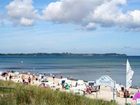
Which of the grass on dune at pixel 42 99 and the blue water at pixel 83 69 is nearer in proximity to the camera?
the grass on dune at pixel 42 99

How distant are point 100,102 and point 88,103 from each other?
0.68 m

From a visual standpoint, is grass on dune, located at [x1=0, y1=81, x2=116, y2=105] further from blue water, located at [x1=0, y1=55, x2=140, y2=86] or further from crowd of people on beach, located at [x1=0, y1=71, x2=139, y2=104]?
blue water, located at [x1=0, y1=55, x2=140, y2=86]

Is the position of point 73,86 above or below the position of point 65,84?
below

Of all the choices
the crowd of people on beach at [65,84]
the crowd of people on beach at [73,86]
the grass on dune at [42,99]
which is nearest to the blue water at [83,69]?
the crowd of people on beach at [65,84]

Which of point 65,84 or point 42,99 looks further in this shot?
point 65,84

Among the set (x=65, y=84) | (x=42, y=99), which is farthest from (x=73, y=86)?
(x=42, y=99)

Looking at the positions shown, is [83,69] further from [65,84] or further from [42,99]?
[42,99]

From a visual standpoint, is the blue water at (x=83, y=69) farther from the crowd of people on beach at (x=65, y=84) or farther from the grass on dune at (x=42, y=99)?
the grass on dune at (x=42, y=99)

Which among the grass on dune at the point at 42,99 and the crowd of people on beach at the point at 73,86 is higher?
the grass on dune at the point at 42,99

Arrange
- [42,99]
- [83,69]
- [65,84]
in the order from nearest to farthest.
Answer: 1. [42,99]
2. [65,84]
3. [83,69]

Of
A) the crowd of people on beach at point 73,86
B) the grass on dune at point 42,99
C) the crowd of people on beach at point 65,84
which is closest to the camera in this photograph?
the grass on dune at point 42,99

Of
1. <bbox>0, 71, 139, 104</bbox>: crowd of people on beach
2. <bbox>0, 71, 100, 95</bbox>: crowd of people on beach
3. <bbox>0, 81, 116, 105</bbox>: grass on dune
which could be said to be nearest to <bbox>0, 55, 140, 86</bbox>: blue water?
<bbox>0, 71, 100, 95</bbox>: crowd of people on beach

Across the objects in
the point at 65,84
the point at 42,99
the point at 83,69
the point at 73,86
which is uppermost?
the point at 42,99

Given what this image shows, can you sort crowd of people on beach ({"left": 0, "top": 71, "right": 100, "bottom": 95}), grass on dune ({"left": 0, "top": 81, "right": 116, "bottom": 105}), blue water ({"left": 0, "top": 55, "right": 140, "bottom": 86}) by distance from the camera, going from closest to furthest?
grass on dune ({"left": 0, "top": 81, "right": 116, "bottom": 105}) → crowd of people on beach ({"left": 0, "top": 71, "right": 100, "bottom": 95}) → blue water ({"left": 0, "top": 55, "right": 140, "bottom": 86})
